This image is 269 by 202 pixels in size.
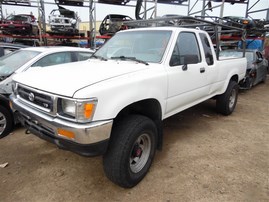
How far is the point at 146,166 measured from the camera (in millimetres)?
2947

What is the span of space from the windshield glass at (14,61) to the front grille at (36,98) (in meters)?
1.91

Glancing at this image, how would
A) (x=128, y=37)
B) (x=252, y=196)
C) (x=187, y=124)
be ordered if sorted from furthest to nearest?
(x=187, y=124), (x=128, y=37), (x=252, y=196)

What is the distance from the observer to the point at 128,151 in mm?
2486

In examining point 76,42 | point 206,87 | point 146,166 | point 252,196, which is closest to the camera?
point 252,196

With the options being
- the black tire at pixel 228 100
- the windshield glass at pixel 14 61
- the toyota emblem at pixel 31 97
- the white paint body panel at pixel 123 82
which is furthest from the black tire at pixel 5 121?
the black tire at pixel 228 100

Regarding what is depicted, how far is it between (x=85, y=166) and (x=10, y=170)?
1.03 meters

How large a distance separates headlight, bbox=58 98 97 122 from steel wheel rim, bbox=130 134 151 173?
0.87m

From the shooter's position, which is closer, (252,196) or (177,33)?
(252,196)

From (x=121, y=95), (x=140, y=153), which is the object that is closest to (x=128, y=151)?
(x=140, y=153)

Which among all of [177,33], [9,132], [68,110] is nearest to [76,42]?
[9,132]

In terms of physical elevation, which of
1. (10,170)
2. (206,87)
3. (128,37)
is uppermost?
(128,37)

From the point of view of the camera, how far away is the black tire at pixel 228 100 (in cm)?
510

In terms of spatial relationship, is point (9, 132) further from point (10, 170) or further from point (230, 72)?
point (230, 72)

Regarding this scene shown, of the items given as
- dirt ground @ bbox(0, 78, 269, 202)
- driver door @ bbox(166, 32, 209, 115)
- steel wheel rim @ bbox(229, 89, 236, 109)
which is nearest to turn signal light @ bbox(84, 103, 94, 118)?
dirt ground @ bbox(0, 78, 269, 202)
